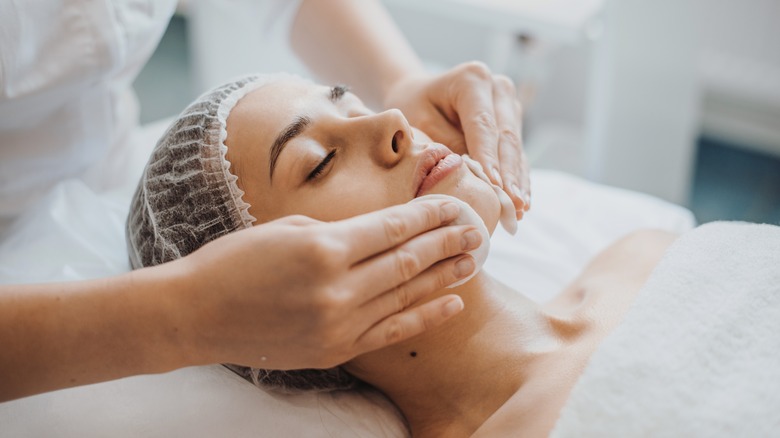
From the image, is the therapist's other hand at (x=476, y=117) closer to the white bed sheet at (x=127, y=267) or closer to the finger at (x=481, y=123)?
the finger at (x=481, y=123)

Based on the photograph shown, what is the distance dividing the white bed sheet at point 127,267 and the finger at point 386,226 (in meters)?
0.44

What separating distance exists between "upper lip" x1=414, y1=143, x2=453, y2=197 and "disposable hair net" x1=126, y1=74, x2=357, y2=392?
278 mm

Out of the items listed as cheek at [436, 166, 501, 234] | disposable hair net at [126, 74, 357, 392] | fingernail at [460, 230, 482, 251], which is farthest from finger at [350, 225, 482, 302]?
disposable hair net at [126, 74, 357, 392]

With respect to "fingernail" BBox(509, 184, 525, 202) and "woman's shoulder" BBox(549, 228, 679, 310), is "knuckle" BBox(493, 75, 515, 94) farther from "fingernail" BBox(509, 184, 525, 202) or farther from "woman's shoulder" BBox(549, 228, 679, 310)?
"woman's shoulder" BBox(549, 228, 679, 310)

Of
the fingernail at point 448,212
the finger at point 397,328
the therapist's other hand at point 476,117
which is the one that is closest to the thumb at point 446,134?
the therapist's other hand at point 476,117

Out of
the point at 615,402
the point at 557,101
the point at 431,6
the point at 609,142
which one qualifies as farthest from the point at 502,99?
the point at 557,101

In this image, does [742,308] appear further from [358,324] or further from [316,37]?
[316,37]

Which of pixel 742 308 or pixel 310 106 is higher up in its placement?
pixel 310 106

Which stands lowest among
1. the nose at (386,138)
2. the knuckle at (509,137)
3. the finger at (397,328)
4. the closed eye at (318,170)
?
the finger at (397,328)

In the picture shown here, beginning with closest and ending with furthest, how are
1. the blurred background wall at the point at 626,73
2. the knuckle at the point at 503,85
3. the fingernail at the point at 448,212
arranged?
1. the fingernail at the point at 448,212
2. the knuckle at the point at 503,85
3. the blurred background wall at the point at 626,73

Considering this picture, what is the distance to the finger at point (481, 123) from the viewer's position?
125 centimetres

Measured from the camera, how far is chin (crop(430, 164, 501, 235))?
109 centimetres

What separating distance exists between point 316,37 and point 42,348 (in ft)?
3.60

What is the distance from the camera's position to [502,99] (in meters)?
1.42
